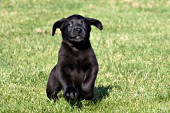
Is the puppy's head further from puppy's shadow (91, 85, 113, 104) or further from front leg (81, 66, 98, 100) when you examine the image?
puppy's shadow (91, 85, 113, 104)

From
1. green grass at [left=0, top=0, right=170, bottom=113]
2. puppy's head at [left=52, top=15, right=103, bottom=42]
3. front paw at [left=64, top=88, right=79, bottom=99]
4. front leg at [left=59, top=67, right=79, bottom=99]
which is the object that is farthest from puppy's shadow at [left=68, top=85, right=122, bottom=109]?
puppy's head at [left=52, top=15, right=103, bottom=42]

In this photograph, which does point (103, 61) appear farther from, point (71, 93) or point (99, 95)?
point (71, 93)

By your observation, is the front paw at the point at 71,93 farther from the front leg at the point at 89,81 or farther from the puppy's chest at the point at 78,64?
the puppy's chest at the point at 78,64

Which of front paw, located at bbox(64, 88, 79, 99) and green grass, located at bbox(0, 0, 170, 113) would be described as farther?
green grass, located at bbox(0, 0, 170, 113)

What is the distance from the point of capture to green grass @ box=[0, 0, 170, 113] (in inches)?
245

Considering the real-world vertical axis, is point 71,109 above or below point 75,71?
below

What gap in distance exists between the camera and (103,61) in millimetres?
10117

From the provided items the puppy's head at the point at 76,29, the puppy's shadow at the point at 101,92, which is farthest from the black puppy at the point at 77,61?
the puppy's shadow at the point at 101,92

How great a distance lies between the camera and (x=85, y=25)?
20.0 feet

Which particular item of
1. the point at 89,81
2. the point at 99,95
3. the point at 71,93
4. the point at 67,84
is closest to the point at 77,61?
the point at 89,81

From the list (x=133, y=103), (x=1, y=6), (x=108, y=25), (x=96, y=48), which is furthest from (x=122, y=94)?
(x=1, y=6)

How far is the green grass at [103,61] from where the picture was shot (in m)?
6.21

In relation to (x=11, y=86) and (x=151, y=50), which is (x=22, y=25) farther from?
(x=11, y=86)

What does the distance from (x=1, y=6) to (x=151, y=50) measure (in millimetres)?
14639
